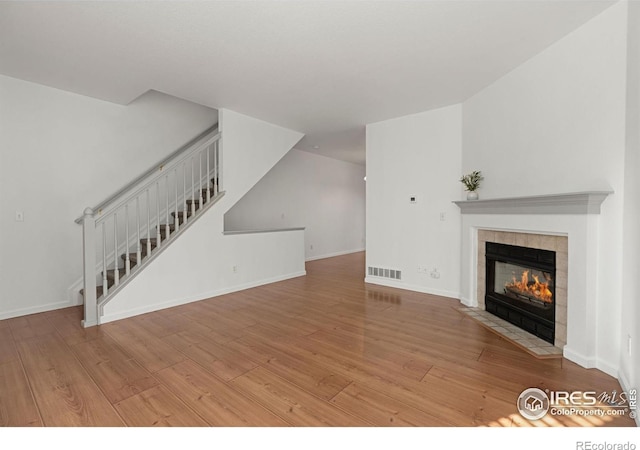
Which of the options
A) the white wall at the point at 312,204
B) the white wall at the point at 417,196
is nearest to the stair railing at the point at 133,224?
the white wall at the point at 312,204

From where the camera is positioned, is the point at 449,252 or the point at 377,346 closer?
the point at 377,346

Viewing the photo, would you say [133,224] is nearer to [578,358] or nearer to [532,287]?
[532,287]

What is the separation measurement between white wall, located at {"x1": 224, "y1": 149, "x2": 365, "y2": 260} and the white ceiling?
299 centimetres

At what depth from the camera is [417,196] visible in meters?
4.70

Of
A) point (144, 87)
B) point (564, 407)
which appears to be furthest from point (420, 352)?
point (144, 87)

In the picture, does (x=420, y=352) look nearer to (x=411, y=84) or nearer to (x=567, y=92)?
(x=567, y=92)

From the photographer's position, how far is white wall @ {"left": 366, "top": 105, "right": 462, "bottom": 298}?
14.2 ft

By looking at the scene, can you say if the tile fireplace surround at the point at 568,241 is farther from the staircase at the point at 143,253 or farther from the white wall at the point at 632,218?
the staircase at the point at 143,253

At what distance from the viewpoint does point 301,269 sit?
604cm

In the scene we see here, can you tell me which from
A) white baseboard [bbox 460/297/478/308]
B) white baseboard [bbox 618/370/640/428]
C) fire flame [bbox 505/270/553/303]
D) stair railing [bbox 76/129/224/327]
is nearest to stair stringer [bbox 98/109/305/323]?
stair railing [bbox 76/129/224/327]

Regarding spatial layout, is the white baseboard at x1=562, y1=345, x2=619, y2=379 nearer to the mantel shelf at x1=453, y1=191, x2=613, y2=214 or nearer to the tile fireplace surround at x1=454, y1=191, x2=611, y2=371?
the tile fireplace surround at x1=454, y1=191, x2=611, y2=371

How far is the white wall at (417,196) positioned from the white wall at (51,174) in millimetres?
3967

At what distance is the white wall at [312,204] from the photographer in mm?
6820

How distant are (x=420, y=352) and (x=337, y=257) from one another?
19.5 feet
